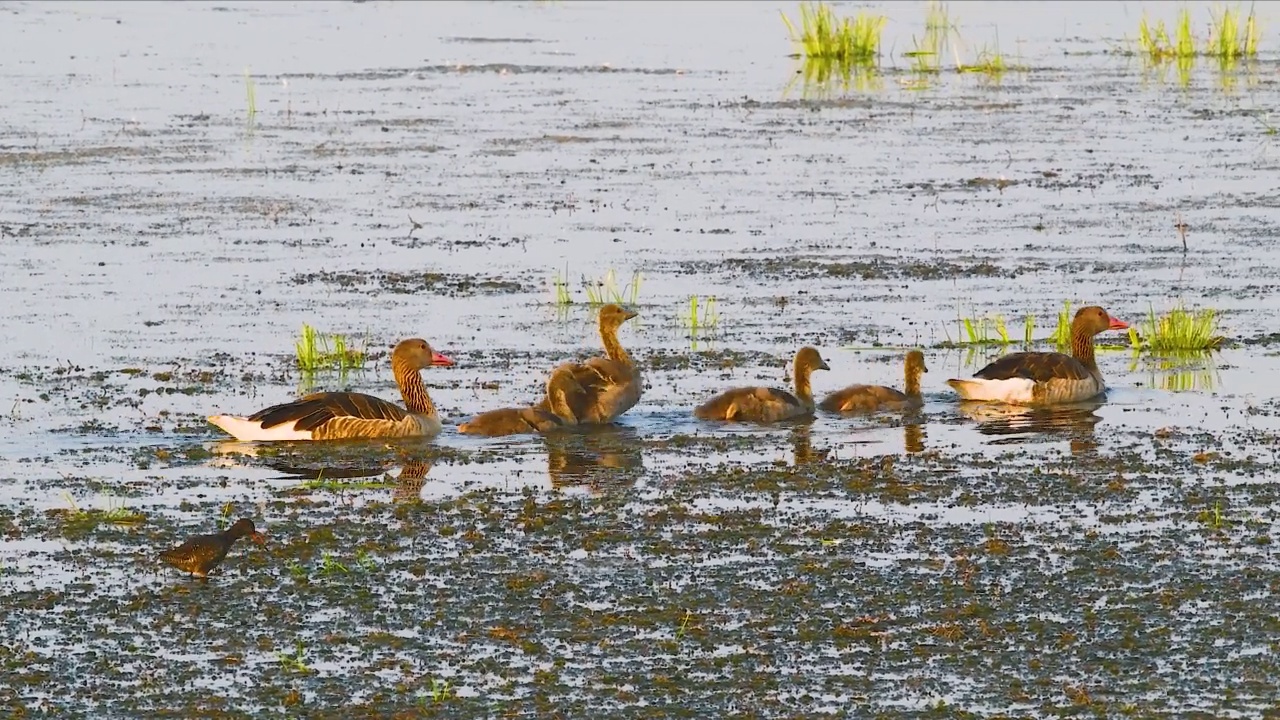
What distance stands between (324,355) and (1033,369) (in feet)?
15.5

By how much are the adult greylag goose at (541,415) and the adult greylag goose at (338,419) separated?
1.04 ft

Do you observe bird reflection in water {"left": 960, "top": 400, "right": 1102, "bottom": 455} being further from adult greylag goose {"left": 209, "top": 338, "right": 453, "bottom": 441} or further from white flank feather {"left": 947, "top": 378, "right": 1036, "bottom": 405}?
adult greylag goose {"left": 209, "top": 338, "right": 453, "bottom": 441}

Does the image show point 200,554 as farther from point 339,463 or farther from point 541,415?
point 541,415

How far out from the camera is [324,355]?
611 inches

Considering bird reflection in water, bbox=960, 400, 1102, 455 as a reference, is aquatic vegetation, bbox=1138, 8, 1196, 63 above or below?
above

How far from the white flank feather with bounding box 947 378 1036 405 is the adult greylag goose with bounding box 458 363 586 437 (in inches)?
96.0

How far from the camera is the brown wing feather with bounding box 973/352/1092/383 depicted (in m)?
14.6

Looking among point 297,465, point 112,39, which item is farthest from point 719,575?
A: point 112,39

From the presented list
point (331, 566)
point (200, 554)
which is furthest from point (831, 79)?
point (200, 554)

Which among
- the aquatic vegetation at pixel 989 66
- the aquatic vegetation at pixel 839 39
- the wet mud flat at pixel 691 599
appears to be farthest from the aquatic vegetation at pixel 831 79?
the wet mud flat at pixel 691 599

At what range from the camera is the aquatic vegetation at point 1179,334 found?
52.4 ft

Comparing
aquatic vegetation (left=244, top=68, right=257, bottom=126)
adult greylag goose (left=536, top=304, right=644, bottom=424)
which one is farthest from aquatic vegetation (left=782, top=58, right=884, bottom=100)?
adult greylag goose (left=536, top=304, right=644, bottom=424)

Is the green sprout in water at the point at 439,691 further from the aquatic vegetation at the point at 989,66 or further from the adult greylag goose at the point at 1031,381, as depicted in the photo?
the aquatic vegetation at the point at 989,66

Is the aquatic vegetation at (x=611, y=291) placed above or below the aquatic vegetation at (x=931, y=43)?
below
